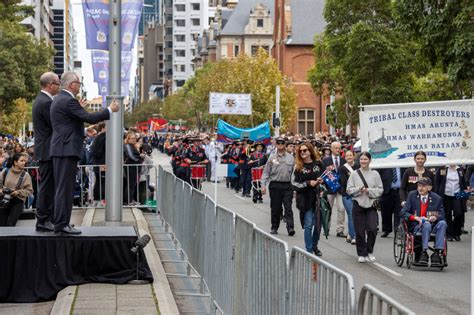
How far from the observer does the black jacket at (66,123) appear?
11.5m

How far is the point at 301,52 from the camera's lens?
11188 centimetres

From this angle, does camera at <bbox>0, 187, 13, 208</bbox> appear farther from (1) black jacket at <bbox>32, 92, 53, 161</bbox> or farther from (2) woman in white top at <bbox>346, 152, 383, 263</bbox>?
(2) woman in white top at <bbox>346, 152, 383, 263</bbox>

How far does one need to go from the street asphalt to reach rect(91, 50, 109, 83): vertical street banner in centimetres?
453

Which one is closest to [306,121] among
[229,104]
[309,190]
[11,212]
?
[229,104]

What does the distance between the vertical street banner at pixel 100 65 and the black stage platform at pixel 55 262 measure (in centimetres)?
719

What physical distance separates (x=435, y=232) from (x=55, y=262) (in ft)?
22.5

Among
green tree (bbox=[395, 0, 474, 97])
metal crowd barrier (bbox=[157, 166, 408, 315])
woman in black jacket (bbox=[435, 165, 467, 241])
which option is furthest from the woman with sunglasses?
green tree (bbox=[395, 0, 474, 97])

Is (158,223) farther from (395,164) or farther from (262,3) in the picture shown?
(262,3)

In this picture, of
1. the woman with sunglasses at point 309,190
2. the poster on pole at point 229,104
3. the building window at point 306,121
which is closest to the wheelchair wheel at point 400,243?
the woman with sunglasses at point 309,190

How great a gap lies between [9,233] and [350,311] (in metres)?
7.03

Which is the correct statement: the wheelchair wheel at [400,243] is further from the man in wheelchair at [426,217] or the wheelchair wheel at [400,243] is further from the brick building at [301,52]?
the brick building at [301,52]

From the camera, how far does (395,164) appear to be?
62.9 ft

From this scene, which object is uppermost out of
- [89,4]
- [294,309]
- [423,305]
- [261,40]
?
[261,40]

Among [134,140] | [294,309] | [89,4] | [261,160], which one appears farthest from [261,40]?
[294,309]
